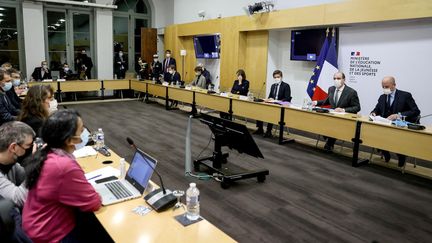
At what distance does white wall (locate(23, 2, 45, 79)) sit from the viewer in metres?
10.6

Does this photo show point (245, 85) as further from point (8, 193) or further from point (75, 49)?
point (75, 49)

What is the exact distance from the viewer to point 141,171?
237 cm

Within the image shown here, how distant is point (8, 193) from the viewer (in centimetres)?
198

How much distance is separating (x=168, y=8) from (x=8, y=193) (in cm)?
1221

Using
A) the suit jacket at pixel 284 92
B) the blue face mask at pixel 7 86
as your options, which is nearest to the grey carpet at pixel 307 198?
the suit jacket at pixel 284 92

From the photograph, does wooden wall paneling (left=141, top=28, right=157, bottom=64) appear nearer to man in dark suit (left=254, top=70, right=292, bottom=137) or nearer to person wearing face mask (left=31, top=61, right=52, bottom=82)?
person wearing face mask (left=31, top=61, right=52, bottom=82)

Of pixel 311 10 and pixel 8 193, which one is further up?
pixel 311 10

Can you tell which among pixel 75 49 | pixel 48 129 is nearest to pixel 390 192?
pixel 48 129

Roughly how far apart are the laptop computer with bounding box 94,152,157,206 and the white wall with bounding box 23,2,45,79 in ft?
33.1

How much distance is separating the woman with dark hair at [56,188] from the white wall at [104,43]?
10750mm

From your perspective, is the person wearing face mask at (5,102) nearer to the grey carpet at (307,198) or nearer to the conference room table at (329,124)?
the grey carpet at (307,198)

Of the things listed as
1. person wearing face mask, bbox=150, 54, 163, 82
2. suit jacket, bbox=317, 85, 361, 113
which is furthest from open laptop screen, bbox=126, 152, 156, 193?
person wearing face mask, bbox=150, 54, 163, 82

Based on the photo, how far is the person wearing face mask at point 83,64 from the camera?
11.5 m

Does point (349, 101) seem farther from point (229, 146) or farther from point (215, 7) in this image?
point (215, 7)
